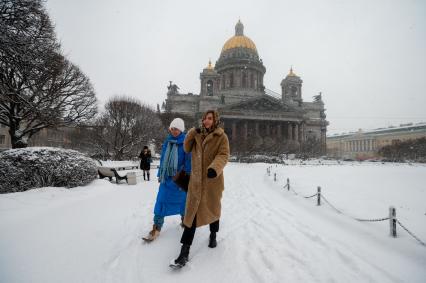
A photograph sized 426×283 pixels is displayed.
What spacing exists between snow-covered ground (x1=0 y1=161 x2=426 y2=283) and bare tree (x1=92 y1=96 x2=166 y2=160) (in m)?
23.1

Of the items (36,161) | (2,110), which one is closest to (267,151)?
(2,110)

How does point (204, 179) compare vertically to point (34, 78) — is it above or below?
below

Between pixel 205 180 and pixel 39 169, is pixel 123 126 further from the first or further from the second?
pixel 205 180

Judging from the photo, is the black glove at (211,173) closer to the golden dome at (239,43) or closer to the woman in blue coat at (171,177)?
the woman in blue coat at (171,177)

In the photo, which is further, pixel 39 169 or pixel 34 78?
pixel 34 78

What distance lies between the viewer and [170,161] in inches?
144

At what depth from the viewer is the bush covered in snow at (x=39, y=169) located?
629 cm

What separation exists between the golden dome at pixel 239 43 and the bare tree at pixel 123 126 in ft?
111

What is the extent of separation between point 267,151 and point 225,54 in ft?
95.4

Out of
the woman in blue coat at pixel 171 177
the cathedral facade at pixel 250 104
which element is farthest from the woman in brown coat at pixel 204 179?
the cathedral facade at pixel 250 104

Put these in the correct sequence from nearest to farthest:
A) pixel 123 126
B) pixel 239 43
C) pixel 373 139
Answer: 1. pixel 123 126
2. pixel 239 43
3. pixel 373 139

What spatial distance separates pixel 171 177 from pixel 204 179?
77 cm


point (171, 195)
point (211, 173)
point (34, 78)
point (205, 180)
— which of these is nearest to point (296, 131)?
point (34, 78)

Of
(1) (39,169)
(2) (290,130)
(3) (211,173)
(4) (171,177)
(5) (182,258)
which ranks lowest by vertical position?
(5) (182,258)
